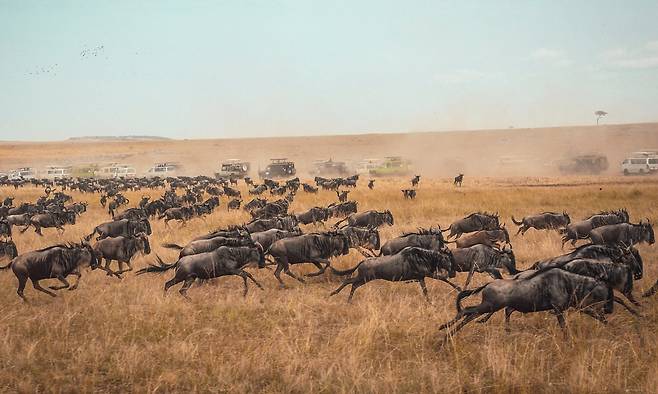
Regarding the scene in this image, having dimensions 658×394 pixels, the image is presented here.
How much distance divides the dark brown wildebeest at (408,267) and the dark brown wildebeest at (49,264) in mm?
5361

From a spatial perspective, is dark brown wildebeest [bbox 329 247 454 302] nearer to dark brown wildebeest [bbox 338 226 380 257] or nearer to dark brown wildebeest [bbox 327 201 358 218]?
dark brown wildebeest [bbox 338 226 380 257]

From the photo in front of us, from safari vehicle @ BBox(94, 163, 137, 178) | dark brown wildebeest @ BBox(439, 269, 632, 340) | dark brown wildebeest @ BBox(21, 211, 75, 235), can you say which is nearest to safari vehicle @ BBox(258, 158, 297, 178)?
safari vehicle @ BBox(94, 163, 137, 178)

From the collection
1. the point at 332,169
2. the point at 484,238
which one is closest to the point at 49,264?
the point at 484,238

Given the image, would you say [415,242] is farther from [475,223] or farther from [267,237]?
[475,223]

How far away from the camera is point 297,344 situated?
21.2 feet

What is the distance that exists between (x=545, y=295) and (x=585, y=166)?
60.6m

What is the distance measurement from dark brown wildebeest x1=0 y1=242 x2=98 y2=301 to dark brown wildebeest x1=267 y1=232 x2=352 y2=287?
12.4 feet

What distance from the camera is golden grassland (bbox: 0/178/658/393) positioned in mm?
5395

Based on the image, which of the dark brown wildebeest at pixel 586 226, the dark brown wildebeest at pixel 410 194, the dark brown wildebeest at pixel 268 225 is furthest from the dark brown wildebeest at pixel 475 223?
the dark brown wildebeest at pixel 410 194

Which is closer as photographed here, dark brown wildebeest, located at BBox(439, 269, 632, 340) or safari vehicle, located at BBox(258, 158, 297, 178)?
dark brown wildebeest, located at BBox(439, 269, 632, 340)

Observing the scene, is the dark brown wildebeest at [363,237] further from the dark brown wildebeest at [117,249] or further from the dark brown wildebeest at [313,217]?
the dark brown wildebeest at [313,217]

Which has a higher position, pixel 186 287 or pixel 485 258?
pixel 485 258

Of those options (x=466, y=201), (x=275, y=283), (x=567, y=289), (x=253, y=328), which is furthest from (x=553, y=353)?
(x=466, y=201)

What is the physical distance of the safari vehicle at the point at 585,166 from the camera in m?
58.8
